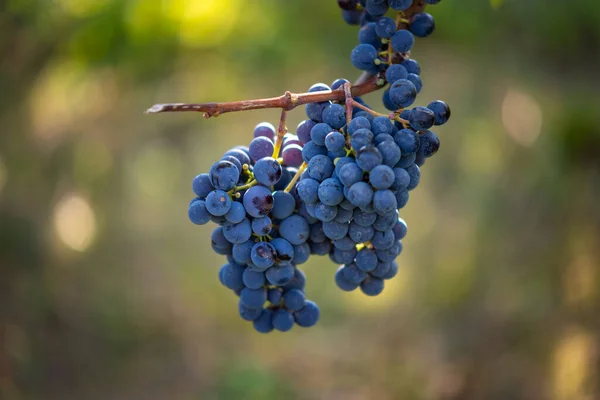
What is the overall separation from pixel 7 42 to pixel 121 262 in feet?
4.44

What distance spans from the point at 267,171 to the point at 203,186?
94 millimetres

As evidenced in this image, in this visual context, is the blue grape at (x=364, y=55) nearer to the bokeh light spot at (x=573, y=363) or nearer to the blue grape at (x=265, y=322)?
the blue grape at (x=265, y=322)

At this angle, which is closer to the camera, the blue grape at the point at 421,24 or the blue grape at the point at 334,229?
the blue grape at the point at 334,229

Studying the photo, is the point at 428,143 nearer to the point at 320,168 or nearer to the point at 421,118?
the point at 421,118

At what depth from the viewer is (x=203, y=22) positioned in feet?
7.18

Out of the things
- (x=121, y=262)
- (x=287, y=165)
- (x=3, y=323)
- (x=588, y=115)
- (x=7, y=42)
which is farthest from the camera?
(x=121, y=262)

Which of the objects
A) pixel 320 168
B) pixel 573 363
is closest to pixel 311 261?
pixel 573 363

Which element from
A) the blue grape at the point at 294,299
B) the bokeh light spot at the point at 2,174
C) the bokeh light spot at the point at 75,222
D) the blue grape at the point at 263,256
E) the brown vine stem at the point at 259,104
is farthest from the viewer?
the bokeh light spot at the point at 75,222

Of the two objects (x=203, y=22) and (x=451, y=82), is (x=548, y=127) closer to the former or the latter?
(x=451, y=82)

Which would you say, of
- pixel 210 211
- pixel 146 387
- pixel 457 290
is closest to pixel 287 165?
pixel 210 211

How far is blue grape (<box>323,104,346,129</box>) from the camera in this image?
0.73 metres

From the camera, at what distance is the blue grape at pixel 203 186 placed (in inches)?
29.9

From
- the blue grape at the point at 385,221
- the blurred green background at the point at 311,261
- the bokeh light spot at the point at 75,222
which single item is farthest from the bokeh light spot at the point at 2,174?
the blue grape at the point at 385,221

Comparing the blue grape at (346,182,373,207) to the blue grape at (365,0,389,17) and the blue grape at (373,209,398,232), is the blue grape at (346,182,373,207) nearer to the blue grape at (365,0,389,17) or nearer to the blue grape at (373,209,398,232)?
the blue grape at (373,209,398,232)
